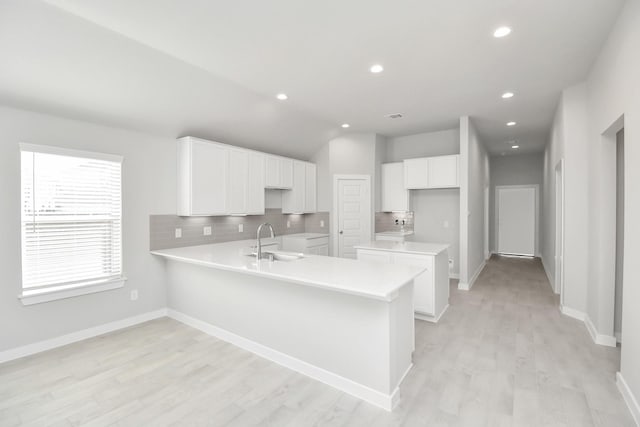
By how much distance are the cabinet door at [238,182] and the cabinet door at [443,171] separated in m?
3.27

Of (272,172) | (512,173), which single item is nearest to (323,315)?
(272,172)

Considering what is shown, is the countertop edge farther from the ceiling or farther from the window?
the ceiling

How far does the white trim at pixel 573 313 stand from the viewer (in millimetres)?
3643

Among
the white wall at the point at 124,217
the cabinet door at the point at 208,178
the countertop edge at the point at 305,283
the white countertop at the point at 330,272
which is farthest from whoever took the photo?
the cabinet door at the point at 208,178

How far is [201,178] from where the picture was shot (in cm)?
401

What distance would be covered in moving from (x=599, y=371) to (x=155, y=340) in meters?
4.08

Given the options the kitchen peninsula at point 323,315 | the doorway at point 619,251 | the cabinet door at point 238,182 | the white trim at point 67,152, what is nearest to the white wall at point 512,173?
the doorway at point 619,251

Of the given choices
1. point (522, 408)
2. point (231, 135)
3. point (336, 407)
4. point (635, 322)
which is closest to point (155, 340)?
point (336, 407)

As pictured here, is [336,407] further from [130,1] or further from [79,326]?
[130,1]

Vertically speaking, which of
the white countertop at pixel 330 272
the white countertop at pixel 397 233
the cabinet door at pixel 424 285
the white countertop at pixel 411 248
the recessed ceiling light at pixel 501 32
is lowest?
the cabinet door at pixel 424 285

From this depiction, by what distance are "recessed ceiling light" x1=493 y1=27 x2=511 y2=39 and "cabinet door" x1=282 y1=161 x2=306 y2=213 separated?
362 cm

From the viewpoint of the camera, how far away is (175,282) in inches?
152

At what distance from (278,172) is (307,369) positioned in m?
3.40

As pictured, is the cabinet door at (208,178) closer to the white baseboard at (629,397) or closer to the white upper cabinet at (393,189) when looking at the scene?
the white upper cabinet at (393,189)
